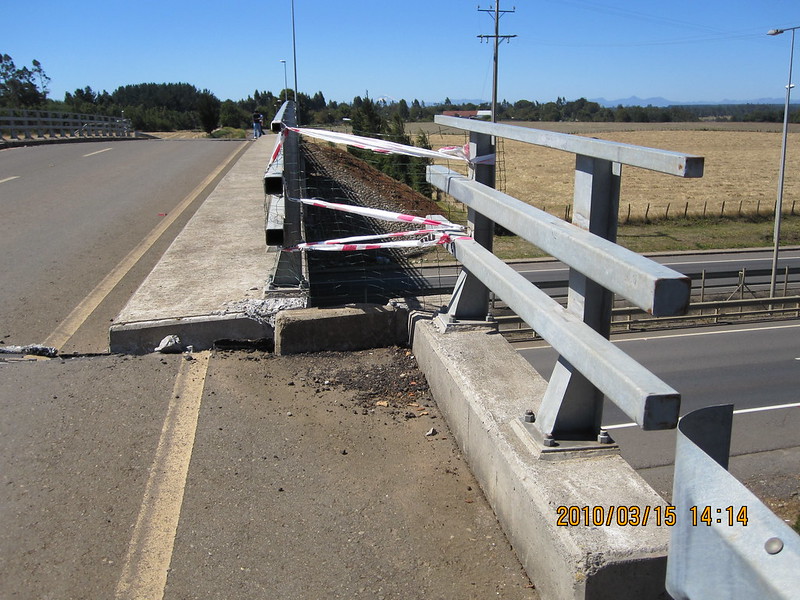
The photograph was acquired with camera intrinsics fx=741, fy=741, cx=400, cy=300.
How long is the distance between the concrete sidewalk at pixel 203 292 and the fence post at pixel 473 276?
1.23 metres

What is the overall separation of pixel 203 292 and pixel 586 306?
10.6 ft

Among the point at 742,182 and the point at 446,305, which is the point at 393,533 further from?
the point at 742,182

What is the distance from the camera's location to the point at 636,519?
2268mm

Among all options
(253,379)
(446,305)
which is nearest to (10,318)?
(253,379)

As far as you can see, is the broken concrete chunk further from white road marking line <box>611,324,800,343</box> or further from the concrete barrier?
white road marking line <box>611,324,800,343</box>

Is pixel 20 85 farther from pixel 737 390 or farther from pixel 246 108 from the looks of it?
pixel 737 390

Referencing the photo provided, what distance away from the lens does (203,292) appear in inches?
201

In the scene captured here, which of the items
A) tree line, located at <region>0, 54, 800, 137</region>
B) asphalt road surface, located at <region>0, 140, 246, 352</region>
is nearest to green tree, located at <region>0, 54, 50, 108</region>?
tree line, located at <region>0, 54, 800, 137</region>

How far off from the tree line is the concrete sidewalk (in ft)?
6.01

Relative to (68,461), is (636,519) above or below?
above

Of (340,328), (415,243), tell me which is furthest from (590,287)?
(340,328)

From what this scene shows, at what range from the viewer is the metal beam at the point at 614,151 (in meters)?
1.91

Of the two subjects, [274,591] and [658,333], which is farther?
[658,333]

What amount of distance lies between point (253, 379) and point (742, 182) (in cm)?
6459
